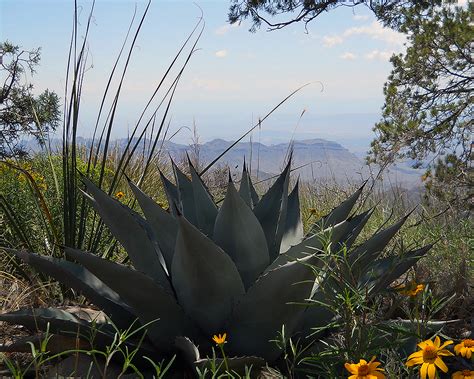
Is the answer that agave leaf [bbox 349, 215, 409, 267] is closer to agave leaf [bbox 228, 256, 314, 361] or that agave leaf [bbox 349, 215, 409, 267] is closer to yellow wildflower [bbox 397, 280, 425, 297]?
yellow wildflower [bbox 397, 280, 425, 297]

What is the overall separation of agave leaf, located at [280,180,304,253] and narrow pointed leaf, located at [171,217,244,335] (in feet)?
1.68

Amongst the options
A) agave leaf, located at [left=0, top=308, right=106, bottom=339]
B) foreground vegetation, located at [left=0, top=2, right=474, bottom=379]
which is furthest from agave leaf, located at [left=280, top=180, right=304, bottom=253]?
agave leaf, located at [left=0, top=308, right=106, bottom=339]

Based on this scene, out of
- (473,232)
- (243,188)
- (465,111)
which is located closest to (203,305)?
(243,188)

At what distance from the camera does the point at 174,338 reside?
Result: 250 cm


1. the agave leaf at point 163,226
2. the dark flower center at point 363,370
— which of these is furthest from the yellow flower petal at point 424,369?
the agave leaf at point 163,226

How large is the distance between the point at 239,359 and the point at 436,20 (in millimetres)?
7663

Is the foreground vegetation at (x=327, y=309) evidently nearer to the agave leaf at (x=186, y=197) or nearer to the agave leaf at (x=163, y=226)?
the agave leaf at (x=163, y=226)

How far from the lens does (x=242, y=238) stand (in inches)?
98.3

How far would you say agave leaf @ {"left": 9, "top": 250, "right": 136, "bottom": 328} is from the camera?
2.54m

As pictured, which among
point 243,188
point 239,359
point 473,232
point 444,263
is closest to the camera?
point 239,359

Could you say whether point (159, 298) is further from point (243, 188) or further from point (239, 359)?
point (243, 188)

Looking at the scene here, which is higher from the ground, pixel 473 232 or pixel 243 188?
pixel 243 188

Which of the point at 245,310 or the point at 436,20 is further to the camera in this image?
the point at 436,20

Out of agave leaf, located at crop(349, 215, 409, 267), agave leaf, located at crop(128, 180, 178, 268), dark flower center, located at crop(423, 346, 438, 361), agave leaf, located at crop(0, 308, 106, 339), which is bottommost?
agave leaf, located at crop(0, 308, 106, 339)
